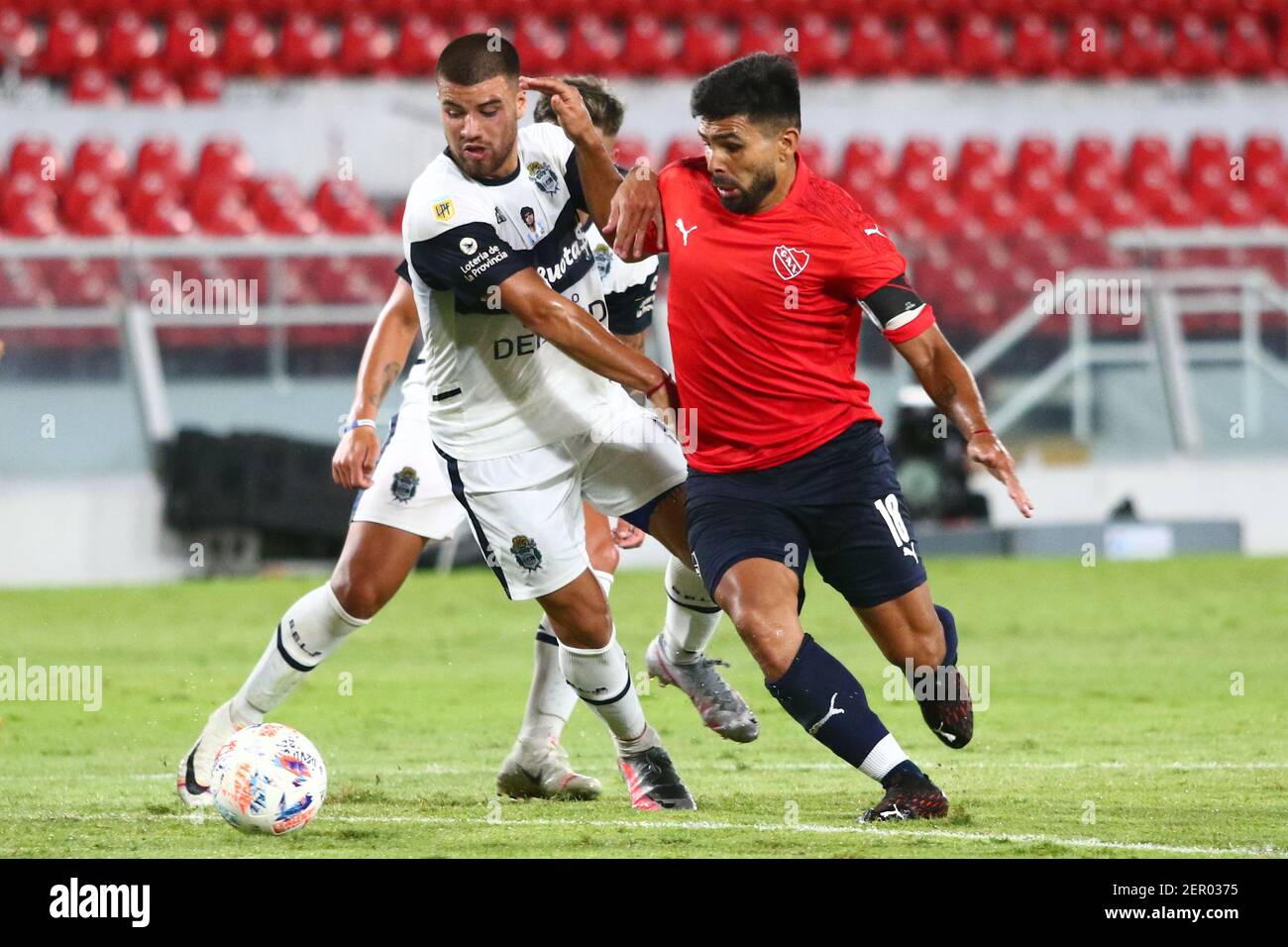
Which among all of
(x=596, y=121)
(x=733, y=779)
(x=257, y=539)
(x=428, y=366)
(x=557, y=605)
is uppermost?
(x=596, y=121)

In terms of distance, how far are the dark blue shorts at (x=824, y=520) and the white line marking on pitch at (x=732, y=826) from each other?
696 millimetres

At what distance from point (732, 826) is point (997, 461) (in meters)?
1.28

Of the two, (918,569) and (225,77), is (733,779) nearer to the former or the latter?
(918,569)

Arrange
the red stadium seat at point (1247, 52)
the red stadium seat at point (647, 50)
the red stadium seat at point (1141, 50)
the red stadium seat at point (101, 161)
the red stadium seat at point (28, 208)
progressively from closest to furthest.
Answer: the red stadium seat at point (28, 208) → the red stadium seat at point (101, 161) → the red stadium seat at point (647, 50) → the red stadium seat at point (1141, 50) → the red stadium seat at point (1247, 52)

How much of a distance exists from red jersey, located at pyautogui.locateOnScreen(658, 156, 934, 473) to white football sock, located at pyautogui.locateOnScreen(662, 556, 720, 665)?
755 millimetres

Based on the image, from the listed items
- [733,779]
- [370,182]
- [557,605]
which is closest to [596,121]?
[557,605]

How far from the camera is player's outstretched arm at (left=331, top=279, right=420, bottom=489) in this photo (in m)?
5.95

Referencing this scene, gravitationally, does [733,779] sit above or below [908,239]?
below

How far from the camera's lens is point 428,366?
5996mm

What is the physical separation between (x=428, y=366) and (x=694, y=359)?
889mm

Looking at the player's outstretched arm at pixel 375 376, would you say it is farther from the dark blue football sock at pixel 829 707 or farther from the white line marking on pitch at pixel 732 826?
the dark blue football sock at pixel 829 707

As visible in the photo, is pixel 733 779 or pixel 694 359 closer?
pixel 694 359

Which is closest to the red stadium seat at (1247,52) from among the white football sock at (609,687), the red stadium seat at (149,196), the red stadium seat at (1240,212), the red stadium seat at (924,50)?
the red stadium seat at (1240,212)

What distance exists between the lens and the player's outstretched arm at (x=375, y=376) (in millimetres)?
5953
